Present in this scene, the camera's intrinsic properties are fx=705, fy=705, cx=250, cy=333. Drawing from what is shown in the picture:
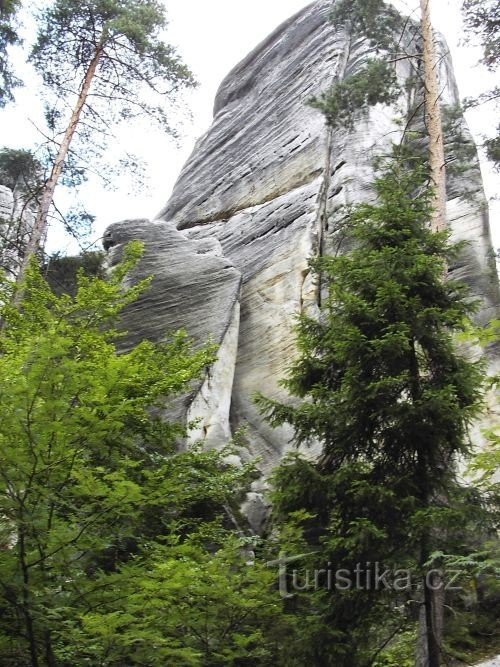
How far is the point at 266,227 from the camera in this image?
16.8 metres

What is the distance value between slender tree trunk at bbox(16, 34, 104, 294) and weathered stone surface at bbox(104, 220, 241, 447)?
2.54 meters

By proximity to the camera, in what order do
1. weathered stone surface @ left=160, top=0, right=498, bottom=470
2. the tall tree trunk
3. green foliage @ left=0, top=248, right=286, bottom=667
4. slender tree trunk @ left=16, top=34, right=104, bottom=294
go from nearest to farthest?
green foliage @ left=0, top=248, right=286, bottom=667, the tall tree trunk, slender tree trunk @ left=16, top=34, right=104, bottom=294, weathered stone surface @ left=160, top=0, right=498, bottom=470

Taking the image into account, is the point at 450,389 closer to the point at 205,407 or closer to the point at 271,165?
the point at 205,407

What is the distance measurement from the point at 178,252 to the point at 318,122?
5512mm

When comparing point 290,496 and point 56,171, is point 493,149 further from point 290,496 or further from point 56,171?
point 290,496

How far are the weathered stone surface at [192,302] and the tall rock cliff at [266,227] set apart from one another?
0.03m

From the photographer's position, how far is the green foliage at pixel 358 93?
43.4 feet

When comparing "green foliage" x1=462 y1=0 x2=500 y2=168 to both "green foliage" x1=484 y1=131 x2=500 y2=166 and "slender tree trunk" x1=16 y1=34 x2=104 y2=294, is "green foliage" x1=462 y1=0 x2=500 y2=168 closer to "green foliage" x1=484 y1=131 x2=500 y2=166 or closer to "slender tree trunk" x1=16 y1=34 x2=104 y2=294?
"green foliage" x1=484 y1=131 x2=500 y2=166

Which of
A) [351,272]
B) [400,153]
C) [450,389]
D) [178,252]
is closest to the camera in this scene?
[450,389]

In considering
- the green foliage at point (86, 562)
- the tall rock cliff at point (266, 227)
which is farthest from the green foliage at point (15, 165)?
the green foliage at point (86, 562)

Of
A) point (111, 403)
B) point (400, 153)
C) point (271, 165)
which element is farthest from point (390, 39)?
point (111, 403)

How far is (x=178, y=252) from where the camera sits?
15766mm

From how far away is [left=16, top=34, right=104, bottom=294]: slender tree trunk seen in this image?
1226cm

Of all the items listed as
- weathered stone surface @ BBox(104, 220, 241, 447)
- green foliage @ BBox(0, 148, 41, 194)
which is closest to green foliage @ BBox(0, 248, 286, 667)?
weathered stone surface @ BBox(104, 220, 241, 447)
